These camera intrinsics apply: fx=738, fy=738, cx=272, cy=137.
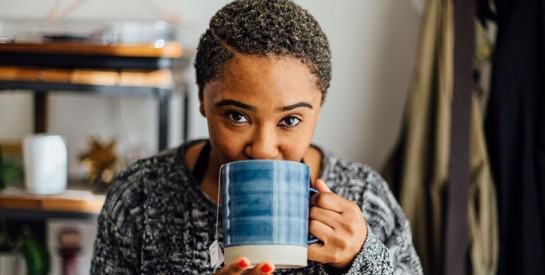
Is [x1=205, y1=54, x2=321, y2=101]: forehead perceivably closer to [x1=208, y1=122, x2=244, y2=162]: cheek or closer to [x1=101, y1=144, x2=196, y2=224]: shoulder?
[x1=208, y1=122, x2=244, y2=162]: cheek

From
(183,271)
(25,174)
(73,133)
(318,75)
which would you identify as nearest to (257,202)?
(318,75)

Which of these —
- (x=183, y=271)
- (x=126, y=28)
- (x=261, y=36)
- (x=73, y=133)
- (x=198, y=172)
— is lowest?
(x=183, y=271)

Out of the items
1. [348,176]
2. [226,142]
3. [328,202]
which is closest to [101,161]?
[348,176]

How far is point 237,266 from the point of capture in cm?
73

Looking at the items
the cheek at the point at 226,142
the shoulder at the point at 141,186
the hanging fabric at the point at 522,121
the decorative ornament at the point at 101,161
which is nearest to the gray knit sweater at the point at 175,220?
the shoulder at the point at 141,186

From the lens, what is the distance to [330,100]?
6.20 ft

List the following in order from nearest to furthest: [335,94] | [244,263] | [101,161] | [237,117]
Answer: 1. [244,263]
2. [237,117]
3. [101,161]
4. [335,94]

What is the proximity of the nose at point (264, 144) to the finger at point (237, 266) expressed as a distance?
0.13 m

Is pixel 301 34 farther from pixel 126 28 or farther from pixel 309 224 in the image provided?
pixel 126 28

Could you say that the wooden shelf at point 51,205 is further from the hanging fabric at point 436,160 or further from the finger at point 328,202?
the finger at point 328,202

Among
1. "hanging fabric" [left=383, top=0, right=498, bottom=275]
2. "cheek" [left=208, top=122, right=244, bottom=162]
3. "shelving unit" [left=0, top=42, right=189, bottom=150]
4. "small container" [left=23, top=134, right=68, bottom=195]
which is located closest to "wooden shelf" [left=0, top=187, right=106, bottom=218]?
"small container" [left=23, top=134, right=68, bottom=195]

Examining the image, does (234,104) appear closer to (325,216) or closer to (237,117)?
(237,117)

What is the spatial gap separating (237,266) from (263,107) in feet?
0.57

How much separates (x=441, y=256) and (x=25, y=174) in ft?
3.06
